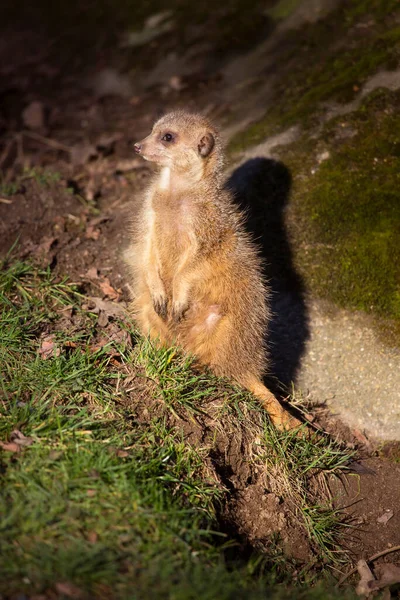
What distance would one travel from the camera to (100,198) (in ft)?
18.9

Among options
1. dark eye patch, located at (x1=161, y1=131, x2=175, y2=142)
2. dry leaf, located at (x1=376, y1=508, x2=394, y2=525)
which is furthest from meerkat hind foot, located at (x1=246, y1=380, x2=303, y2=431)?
dark eye patch, located at (x1=161, y1=131, x2=175, y2=142)

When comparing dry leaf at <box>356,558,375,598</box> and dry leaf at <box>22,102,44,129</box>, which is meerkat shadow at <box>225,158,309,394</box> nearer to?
dry leaf at <box>356,558,375,598</box>

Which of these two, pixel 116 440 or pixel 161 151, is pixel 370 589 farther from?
pixel 161 151

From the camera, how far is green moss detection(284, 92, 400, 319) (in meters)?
4.73

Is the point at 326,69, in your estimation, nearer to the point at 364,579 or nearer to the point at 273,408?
the point at 273,408

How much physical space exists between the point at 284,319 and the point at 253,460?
146 centimetres

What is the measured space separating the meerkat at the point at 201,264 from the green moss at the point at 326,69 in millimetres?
1818

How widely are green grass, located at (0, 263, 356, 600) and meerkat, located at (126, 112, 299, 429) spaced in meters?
0.20

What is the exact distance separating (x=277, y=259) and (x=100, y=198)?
1.73 m

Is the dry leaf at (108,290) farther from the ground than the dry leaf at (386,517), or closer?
farther from the ground

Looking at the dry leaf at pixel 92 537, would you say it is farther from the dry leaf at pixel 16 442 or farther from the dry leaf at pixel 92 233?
the dry leaf at pixel 92 233

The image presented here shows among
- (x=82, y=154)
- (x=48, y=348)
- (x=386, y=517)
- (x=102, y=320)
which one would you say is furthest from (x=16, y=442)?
(x=82, y=154)

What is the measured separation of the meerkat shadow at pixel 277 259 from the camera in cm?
473

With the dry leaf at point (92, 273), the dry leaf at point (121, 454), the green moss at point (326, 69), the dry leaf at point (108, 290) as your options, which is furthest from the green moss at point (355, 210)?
the dry leaf at point (121, 454)
